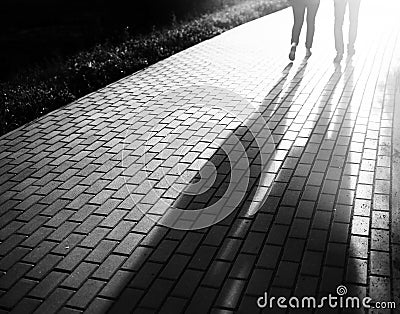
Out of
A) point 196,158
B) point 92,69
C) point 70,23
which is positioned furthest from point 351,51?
point 70,23

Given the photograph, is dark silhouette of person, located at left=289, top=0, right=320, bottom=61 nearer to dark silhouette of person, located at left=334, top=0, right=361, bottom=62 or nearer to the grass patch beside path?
dark silhouette of person, located at left=334, top=0, right=361, bottom=62

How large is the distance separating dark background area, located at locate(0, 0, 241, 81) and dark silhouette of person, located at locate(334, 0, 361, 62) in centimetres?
559

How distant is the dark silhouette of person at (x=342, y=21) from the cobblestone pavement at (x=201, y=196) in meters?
0.73

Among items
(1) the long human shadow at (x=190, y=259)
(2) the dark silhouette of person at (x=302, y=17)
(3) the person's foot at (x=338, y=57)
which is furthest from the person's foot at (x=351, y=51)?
(1) the long human shadow at (x=190, y=259)

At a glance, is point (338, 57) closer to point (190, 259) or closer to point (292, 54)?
point (292, 54)

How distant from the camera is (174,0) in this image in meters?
17.7

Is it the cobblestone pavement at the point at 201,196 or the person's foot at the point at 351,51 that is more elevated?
the cobblestone pavement at the point at 201,196

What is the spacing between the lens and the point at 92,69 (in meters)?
10.0

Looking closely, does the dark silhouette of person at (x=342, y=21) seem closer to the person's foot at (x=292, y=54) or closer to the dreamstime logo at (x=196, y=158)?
the person's foot at (x=292, y=54)

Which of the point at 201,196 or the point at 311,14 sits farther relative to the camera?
the point at 311,14

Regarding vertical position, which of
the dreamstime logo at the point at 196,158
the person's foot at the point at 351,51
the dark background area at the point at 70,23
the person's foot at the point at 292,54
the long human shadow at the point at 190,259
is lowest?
the dark background area at the point at 70,23

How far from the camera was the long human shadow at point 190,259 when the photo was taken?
386 cm

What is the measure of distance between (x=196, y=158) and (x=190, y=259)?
1.96m
